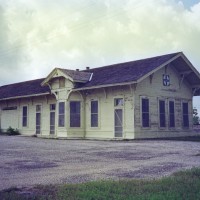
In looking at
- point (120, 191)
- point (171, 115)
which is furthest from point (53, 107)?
point (120, 191)

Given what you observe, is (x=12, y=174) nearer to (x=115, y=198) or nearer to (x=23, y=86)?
(x=115, y=198)

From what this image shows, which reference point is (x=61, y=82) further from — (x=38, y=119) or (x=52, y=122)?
(x=38, y=119)

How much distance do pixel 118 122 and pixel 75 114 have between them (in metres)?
3.56

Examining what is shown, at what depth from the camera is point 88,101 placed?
76.8ft

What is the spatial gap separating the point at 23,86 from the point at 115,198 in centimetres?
2842

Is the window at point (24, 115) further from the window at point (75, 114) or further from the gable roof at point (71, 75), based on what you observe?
the window at point (75, 114)

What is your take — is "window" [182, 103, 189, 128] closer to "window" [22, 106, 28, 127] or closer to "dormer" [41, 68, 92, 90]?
"dormer" [41, 68, 92, 90]

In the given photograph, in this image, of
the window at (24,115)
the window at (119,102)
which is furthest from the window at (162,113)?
the window at (24,115)

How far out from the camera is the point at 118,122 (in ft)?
70.5

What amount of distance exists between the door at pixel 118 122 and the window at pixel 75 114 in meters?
3.15

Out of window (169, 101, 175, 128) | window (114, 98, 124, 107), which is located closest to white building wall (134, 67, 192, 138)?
window (169, 101, 175, 128)

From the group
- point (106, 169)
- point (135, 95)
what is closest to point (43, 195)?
point (106, 169)

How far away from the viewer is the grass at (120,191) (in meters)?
5.14

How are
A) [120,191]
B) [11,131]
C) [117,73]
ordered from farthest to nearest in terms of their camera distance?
1. [11,131]
2. [117,73]
3. [120,191]
